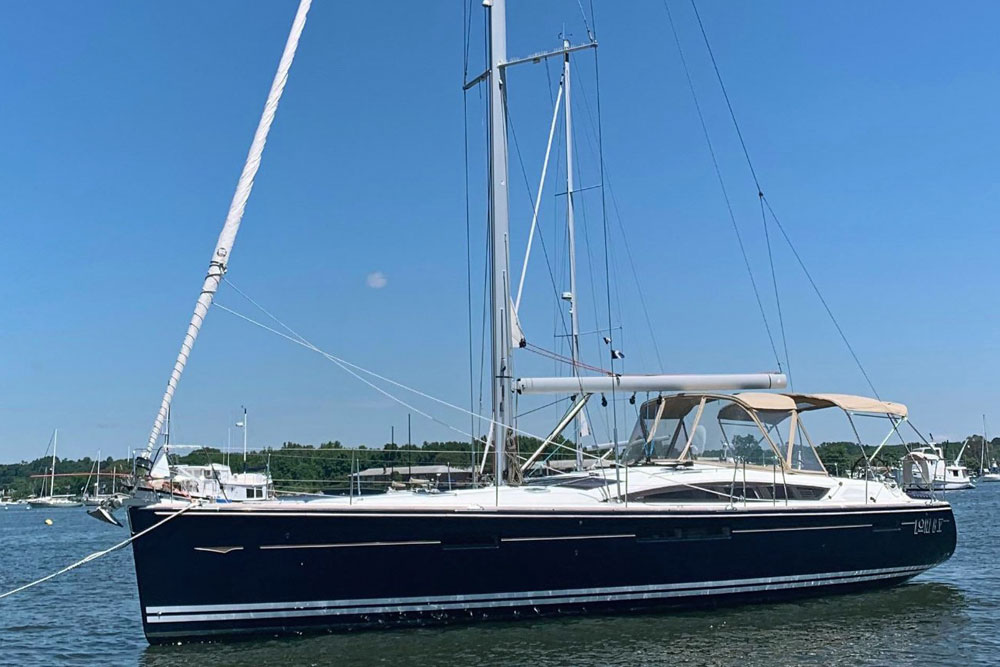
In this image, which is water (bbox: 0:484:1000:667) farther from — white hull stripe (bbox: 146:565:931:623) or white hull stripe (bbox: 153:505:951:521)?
white hull stripe (bbox: 153:505:951:521)

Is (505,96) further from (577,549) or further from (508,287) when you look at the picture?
(577,549)

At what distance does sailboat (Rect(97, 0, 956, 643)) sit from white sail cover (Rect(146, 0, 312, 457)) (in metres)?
0.03

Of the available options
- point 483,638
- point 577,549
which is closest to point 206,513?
point 483,638

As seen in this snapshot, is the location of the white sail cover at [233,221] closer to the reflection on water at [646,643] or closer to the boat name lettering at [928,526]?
the reflection on water at [646,643]

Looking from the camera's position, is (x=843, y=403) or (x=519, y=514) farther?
(x=843, y=403)

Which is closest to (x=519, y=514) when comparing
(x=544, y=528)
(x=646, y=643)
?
(x=544, y=528)

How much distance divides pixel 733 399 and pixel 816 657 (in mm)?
5452

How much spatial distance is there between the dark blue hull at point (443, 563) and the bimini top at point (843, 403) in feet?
8.16

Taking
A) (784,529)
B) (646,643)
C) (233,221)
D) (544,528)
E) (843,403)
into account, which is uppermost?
(233,221)

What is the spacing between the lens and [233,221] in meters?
12.5

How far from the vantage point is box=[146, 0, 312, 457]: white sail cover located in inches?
447

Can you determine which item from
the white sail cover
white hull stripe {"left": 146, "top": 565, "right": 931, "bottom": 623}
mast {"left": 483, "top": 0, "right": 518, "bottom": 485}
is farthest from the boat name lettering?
the white sail cover

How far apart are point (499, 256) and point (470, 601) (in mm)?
5934

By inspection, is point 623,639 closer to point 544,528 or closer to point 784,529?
point 544,528
